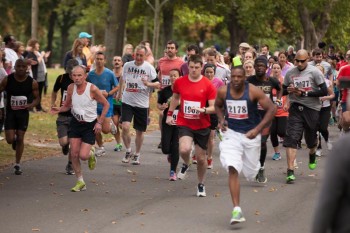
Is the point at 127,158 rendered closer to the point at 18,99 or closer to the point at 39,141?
the point at 18,99

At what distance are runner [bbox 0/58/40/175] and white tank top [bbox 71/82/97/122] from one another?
134cm

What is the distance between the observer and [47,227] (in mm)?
9125

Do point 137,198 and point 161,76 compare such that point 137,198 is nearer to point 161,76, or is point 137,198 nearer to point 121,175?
point 121,175

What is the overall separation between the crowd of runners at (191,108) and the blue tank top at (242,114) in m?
0.01

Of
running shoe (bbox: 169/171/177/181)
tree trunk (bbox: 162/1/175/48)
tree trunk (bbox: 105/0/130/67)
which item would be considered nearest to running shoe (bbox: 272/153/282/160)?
running shoe (bbox: 169/171/177/181)

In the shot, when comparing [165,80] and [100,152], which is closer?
[165,80]

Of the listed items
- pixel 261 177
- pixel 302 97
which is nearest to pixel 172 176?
pixel 261 177

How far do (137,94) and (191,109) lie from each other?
3.73 metres

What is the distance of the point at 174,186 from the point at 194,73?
1774mm

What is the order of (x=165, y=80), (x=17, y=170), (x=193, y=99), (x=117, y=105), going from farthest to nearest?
(x=117, y=105) → (x=165, y=80) → (x=17, y=170) → (x=193, y=99)

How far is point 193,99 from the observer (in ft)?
37.1

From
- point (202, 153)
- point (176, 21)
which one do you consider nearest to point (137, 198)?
point (202, 153)

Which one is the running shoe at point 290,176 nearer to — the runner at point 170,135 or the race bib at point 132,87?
the runner at point 170,135

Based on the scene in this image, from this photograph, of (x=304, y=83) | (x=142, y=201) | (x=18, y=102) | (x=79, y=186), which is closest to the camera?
(x=142, y=201)
